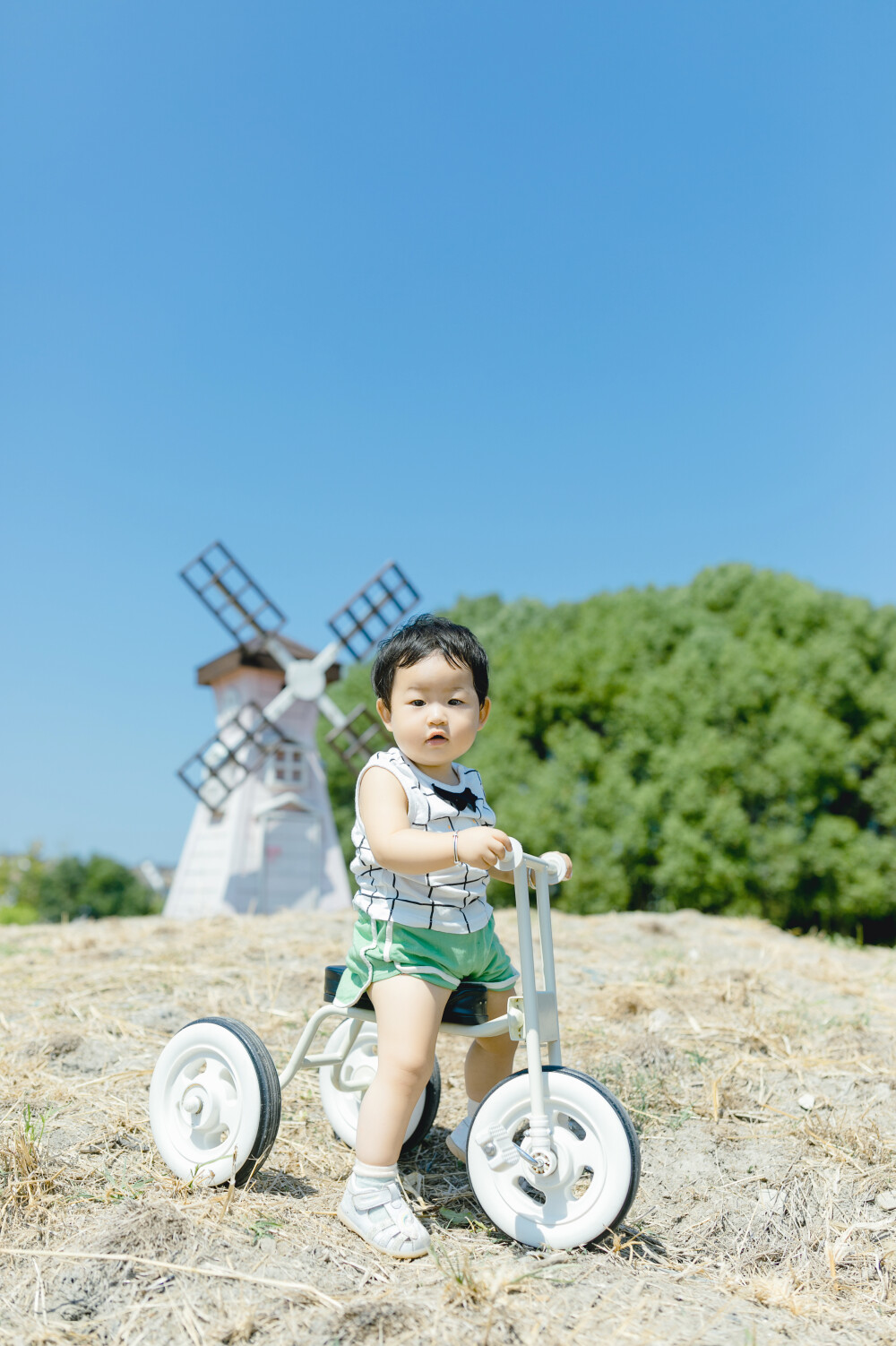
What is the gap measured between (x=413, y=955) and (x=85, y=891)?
25.7 meters

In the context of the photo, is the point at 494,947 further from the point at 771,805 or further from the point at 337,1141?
the point at 771,805

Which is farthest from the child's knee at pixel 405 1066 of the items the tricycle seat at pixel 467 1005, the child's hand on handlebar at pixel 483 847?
the child's hand on handlebar at pixel 483 847

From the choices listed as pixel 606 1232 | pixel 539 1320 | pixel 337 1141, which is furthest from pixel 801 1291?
pixel 337 1141

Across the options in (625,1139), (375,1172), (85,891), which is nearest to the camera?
(625,1139)

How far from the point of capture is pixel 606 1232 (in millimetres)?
2004

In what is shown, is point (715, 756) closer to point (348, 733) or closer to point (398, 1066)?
point (348, 733)

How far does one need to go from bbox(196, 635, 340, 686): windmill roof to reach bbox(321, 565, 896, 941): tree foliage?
4.08m

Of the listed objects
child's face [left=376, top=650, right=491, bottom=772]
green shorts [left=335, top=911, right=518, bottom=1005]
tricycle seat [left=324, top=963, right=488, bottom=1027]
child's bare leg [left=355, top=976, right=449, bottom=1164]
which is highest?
child's face [left=376, top=650, right=491, bottom=772]

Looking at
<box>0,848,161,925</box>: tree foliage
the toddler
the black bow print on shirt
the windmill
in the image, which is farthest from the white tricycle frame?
<box>0,848,161,925</box>: tree foliage

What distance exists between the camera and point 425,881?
2199mm

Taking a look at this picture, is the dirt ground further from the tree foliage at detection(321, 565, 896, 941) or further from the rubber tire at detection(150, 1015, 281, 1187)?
the tree foliage at detection(321, 565, 896, 941)

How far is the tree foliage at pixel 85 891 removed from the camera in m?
25.2

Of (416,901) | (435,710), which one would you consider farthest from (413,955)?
(435,710)

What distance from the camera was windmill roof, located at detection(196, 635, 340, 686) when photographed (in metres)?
14.6
